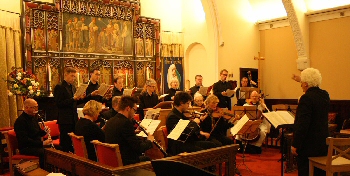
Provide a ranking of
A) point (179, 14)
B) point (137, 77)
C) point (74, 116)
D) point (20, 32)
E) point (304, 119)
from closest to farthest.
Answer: point (304, 119)
point (74, 116)
point (20, 32)
point (137, 77)
point (179, 14)

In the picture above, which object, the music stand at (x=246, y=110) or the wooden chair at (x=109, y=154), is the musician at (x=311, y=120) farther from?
the music stand at (x=246, y=110)

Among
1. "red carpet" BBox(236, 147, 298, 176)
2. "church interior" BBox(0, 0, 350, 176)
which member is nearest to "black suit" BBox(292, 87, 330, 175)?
"red carpet" BBox(236, 147, 298, 176)

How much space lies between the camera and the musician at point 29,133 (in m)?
5.06

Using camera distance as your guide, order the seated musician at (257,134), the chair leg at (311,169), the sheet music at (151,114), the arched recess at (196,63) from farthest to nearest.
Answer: the arched recess at (196,63), the seated musician at (257,134), the sheet music at (151,114), the chair leg at (311,169)

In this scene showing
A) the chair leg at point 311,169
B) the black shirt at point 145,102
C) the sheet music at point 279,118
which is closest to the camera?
the chair leg at point 311,169

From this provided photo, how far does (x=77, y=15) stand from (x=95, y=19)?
59 cm

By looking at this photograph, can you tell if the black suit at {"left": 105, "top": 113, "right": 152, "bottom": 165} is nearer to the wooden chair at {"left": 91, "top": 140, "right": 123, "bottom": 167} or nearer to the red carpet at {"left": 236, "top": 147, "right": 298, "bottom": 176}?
the wooden chair at {"left": 91, "top": 140, "right": 123, "bottom": 167}

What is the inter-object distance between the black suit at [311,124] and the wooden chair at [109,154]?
202 centimetres

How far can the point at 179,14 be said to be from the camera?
1274 centimetres

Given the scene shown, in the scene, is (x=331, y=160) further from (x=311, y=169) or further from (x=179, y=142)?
(x=179, y=142)

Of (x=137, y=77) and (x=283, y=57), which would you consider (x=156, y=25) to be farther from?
(x=283, y=57)

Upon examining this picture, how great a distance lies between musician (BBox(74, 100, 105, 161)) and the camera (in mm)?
4320

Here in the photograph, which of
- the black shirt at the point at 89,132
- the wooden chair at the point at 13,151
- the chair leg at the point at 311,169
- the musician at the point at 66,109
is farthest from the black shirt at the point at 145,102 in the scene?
the chair leg at the point at 311,169

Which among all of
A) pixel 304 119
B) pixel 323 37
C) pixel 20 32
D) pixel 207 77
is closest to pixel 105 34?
pixel 20 32
